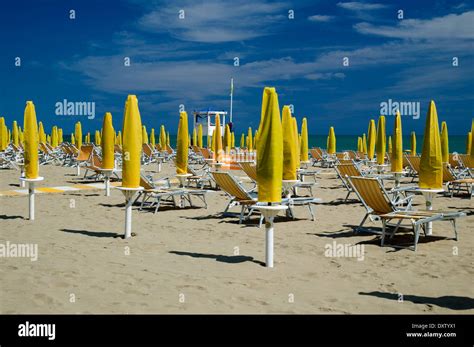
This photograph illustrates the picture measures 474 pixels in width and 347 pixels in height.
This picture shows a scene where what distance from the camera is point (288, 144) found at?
7.64 m

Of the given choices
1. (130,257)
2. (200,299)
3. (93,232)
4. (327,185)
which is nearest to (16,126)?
(327,185)

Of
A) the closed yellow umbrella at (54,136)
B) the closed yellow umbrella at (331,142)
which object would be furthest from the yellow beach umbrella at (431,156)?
the closed yellow umbrella at (54,136)

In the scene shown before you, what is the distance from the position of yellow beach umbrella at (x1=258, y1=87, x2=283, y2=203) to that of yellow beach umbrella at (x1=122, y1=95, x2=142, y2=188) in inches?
80.0

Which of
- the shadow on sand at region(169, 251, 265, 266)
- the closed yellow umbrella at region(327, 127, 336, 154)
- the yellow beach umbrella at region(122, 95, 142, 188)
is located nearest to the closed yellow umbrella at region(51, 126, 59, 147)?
the closed yellow umbrella at region(327, 127, 336, 154)

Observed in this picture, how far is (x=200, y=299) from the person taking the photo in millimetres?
4113

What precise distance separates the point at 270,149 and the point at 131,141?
2.16 metres

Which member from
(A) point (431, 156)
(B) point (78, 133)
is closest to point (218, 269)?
(A) point (431, 156)

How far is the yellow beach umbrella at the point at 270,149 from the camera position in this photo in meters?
5.18

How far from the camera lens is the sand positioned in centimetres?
404

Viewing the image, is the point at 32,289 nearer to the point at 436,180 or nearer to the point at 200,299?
the point at 200,299

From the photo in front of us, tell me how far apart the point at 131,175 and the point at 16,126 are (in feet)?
64.2
